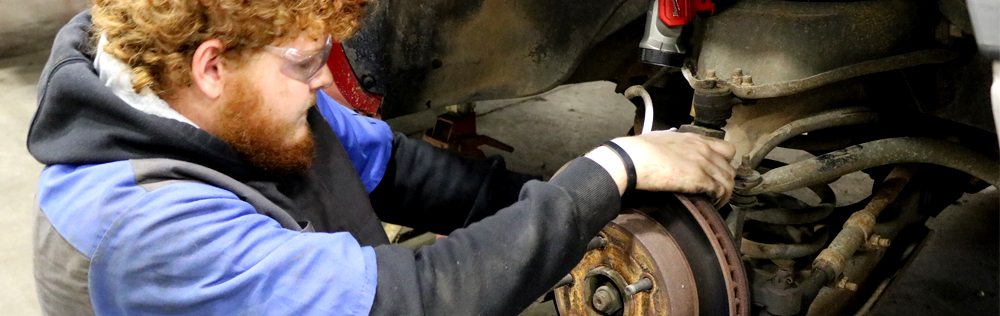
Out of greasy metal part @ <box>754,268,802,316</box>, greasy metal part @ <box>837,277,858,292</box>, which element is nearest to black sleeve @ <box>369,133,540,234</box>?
greasy metal part @ <box>754,268,802,316</box>

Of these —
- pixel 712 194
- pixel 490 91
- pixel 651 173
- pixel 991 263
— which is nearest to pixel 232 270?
pixel 651 173

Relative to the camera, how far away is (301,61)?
0.96 m

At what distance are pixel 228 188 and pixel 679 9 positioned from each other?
0.72 meters

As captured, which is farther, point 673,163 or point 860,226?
point 860,226

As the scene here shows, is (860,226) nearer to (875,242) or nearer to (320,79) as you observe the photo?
(875,242)

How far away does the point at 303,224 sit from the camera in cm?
105

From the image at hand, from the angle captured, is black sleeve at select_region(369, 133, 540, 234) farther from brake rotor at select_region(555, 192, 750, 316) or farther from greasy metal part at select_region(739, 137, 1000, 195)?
greasy metal part at select_region(739, 137, 1000, 195)

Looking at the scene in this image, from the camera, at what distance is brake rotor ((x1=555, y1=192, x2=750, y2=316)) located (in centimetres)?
108

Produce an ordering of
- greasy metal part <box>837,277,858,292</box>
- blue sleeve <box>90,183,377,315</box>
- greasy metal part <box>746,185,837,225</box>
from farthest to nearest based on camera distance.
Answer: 1. greasy metal part <box>746,185,837,225</box>
2. greasy metal part <box>837,277,858,292</box>
3. blue sleeve <box>90,183,377,315</box>

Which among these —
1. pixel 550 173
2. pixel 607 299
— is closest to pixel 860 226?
pixel 607 299

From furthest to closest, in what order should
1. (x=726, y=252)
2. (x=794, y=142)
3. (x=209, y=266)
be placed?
(x=794, y=142), (x=726, y=252), (x=209, y=266)

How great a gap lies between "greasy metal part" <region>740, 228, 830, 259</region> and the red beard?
78cm

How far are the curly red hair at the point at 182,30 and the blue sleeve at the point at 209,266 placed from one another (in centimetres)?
15

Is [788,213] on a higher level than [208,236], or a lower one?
lower
